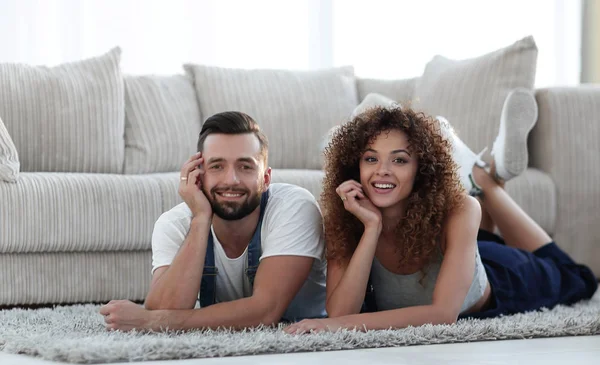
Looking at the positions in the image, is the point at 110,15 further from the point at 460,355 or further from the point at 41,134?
the point at 460,355

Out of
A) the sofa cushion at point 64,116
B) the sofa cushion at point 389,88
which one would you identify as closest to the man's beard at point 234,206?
the sofa cushion at point 64,116

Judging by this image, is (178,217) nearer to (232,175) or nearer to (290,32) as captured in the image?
(232,175)

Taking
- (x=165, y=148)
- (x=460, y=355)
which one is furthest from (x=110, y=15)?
(x=460, y=355)

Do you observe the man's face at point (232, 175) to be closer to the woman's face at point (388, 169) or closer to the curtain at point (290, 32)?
the woman's face at point (388, 169)

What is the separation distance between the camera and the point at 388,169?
2.33m

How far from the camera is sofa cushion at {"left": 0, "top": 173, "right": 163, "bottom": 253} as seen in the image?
9.49 feet

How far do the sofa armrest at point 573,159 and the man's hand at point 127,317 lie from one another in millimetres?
1983

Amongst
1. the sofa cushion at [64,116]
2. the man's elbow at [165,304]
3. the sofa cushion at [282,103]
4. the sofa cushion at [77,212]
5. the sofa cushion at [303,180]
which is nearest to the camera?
the man's elbow at [165,304]

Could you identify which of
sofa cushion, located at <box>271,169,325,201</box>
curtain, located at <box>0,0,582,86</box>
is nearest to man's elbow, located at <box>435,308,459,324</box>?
sofa cushion, located at <box>271,169,325,201</box>

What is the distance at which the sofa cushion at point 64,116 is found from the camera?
11.2 ft

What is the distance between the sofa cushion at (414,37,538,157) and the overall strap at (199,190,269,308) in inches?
61.5

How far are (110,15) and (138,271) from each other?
76.2 inches

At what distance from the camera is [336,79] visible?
13.2 feet

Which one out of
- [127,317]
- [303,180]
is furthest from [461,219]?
[303,180]
